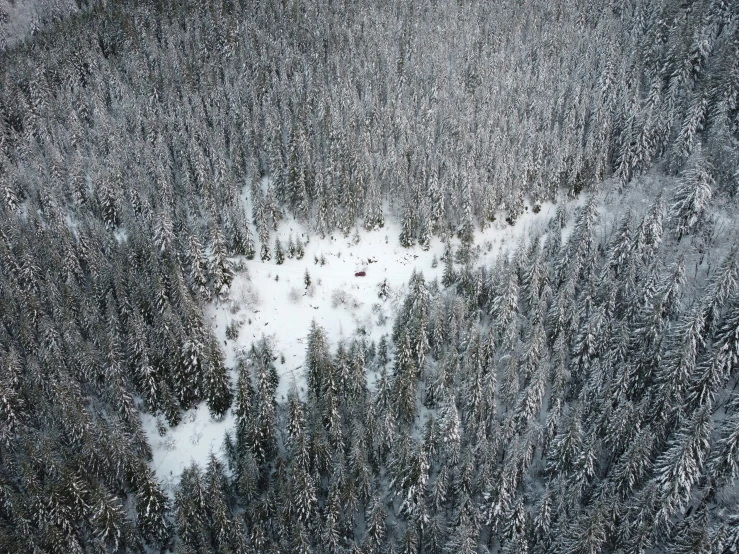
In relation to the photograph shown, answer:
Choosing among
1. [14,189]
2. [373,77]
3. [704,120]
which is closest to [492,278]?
[704,120]

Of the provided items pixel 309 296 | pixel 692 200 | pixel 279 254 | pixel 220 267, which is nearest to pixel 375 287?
pixel 309 296

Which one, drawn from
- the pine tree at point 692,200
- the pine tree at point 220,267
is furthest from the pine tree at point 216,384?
the pine tree at point 692,200

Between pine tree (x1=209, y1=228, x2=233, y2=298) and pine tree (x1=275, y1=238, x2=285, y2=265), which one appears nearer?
pine tree (x1=209, y1=228, x2=233, y2=298)

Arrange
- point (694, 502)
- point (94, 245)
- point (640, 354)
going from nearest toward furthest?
point (694, 502)
point (640, 354)
point (94, 245)

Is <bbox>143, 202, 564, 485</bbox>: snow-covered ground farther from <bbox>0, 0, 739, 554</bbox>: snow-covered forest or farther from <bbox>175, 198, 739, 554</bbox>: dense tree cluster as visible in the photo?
<bbox>175, 198, 739, 554</bbox>: dense tree cluster

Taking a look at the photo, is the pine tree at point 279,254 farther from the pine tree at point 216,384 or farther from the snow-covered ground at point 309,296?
the pine tree at point 216,384

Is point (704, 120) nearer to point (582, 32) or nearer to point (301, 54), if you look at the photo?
point (582, 32)

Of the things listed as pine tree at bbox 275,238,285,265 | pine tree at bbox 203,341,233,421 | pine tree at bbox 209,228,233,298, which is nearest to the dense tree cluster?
pine tree at bbox 203,341,233,421
